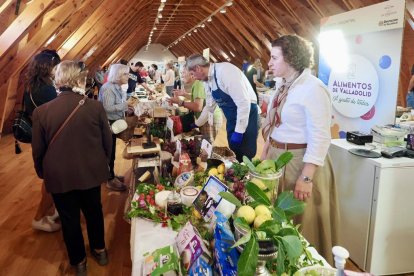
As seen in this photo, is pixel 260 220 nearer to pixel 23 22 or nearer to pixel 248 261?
pixel 248 261

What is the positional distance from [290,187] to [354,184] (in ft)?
2.30

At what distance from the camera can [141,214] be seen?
1.59 m

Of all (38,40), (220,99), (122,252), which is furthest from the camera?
(38,40)

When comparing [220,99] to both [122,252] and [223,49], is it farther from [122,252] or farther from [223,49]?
[223,49]

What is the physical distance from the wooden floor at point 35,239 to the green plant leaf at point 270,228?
1.69 metres

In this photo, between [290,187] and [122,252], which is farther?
[122,252]

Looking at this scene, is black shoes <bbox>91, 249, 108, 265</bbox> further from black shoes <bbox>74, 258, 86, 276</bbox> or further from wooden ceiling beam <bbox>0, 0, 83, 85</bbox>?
wooden ceiling beam <bbox>0, 0, 83, 85</bbox>

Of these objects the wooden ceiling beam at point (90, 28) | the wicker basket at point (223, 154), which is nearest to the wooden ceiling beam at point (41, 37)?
the wooden ceiling beam at point (90, 28)

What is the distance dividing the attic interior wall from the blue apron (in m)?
1.76

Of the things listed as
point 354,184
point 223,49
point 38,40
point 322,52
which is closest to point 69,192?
point 354,184

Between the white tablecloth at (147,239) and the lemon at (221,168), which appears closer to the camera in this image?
the white tablecloth at (147,239)

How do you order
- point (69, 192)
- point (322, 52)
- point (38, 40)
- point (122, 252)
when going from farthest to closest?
1. point (38, 40)
2. point (322, 52)
3. point (122, 252)
4. point (69, 192)

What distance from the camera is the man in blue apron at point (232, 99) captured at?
2.71m

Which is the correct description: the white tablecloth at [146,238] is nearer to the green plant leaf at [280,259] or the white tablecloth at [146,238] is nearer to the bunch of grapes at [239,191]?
the bunch of grapes at [239,191]
